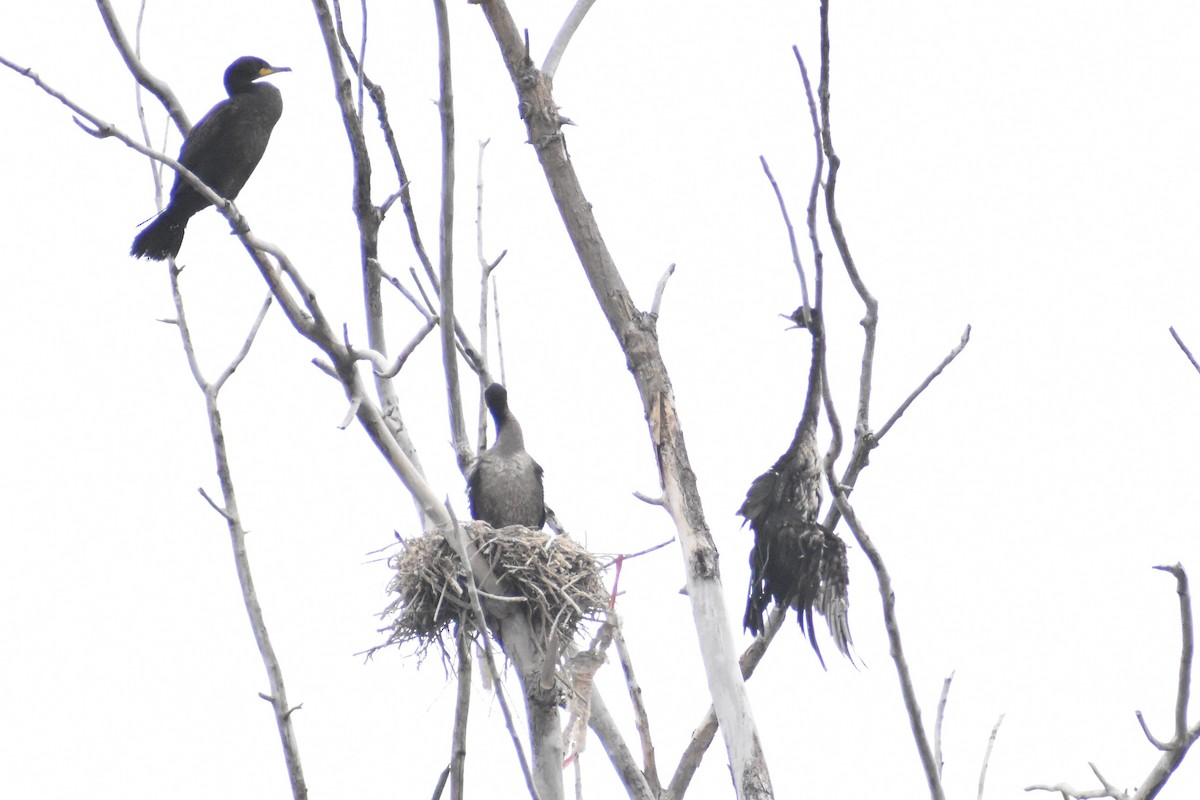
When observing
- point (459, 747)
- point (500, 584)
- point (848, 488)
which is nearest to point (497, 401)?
point (500, 584)

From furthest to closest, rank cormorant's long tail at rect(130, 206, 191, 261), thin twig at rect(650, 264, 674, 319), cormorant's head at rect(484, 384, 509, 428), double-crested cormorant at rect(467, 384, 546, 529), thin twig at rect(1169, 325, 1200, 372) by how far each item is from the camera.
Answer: cormorant's head at rect(484, 384, 509, 428), double-crested cormorant at rect(467, 384, 546, 529), cormorant's long tail at rect(130, 206, 191, 261), thin twig at rect(650, 264, 674, 319), thin twig at rect(1169, 325, 1200, 372)

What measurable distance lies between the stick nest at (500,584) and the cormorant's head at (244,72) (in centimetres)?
281

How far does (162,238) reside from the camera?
543 cm

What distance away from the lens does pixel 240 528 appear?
11.4 feet

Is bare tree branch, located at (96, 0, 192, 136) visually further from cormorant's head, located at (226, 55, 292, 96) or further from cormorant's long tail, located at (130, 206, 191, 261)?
cormorant's head, located at (226, 55, 292, 96)

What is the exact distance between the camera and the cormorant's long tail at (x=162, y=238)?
17.7 feet

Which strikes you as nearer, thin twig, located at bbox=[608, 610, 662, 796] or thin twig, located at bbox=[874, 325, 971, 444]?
thin twig, located at bbox=[874, 325, 971, 444]

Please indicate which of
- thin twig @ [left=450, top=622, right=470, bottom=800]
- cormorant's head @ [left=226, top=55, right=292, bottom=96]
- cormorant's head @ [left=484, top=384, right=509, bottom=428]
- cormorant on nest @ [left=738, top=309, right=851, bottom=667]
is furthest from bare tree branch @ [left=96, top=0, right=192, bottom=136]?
cormorant's head @ [left=226, top=55, right=292, bottom=96]

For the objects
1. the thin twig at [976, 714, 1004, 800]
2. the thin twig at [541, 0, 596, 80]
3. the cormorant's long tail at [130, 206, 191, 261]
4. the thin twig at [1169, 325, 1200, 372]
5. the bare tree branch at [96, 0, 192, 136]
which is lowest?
the thin twig at [976, 714, 1004, 800]

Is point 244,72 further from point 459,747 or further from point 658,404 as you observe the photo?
point 459,747

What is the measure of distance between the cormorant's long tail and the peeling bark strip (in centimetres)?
174

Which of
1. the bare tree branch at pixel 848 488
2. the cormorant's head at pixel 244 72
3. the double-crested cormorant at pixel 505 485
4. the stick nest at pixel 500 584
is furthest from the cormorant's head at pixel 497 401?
the bare tree branch at pixel 848 488

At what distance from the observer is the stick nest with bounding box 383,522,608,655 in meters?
4.39

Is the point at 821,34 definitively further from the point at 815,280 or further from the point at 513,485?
the point at 513,485
